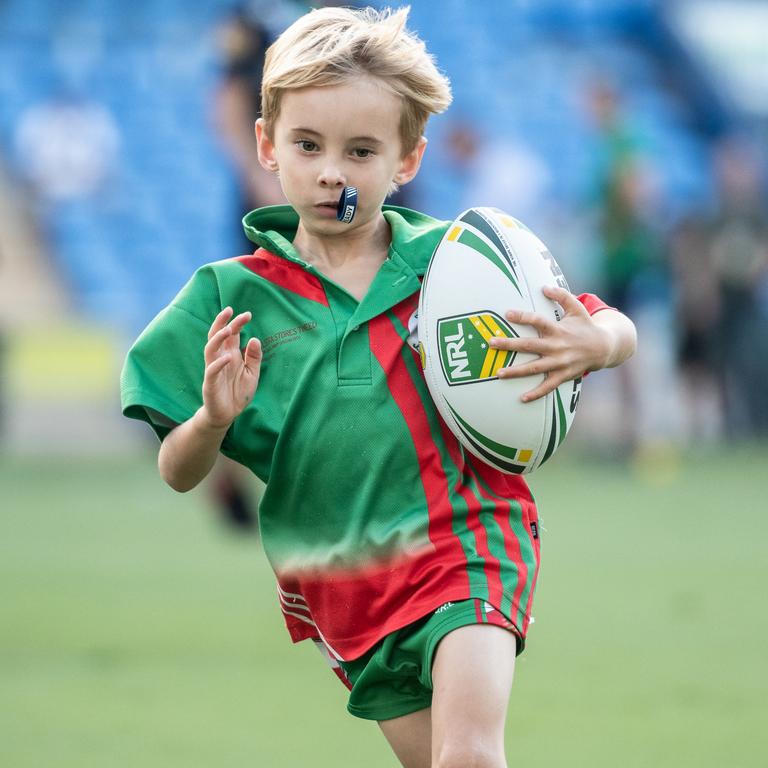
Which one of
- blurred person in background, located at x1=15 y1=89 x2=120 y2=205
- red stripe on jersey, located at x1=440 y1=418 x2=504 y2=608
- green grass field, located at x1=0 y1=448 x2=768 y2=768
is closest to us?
red stripe on jersey, located at x1=440 y1=418 x2=504 y2=608

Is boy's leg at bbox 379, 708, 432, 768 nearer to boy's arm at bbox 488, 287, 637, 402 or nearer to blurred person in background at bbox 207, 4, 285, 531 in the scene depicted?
boy's arm at bbox 488, 287, 637, 402

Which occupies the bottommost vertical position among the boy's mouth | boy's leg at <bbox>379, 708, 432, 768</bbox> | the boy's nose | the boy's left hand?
boy's leg at <bbox>379, 708, 432, 768</bbox>

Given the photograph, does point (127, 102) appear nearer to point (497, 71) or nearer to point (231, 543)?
point (497, 71)

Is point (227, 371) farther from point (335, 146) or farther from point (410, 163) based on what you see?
point (410, 163)

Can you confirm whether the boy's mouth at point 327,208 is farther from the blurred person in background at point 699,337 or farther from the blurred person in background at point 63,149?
the blurred person in background at point 63,149

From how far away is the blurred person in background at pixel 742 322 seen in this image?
13180 millimetres

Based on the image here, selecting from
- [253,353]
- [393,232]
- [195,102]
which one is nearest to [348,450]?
[253,353]

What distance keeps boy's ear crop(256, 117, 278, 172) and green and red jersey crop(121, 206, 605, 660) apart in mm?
204

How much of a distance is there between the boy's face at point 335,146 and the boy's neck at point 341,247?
0.10m

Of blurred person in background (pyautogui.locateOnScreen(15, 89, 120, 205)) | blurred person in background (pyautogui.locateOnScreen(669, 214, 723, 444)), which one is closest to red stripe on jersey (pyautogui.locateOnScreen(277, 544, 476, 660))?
blurred person in background (pyautogui.locateOnScreen(669, 214, 723, 444))

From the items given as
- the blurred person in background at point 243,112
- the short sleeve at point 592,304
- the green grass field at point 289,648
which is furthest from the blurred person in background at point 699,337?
the short sleeve at point 592,304

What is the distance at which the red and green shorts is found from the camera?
298 centimetres

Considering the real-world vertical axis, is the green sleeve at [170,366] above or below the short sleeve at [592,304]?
below

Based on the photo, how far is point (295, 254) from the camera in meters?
3.26
